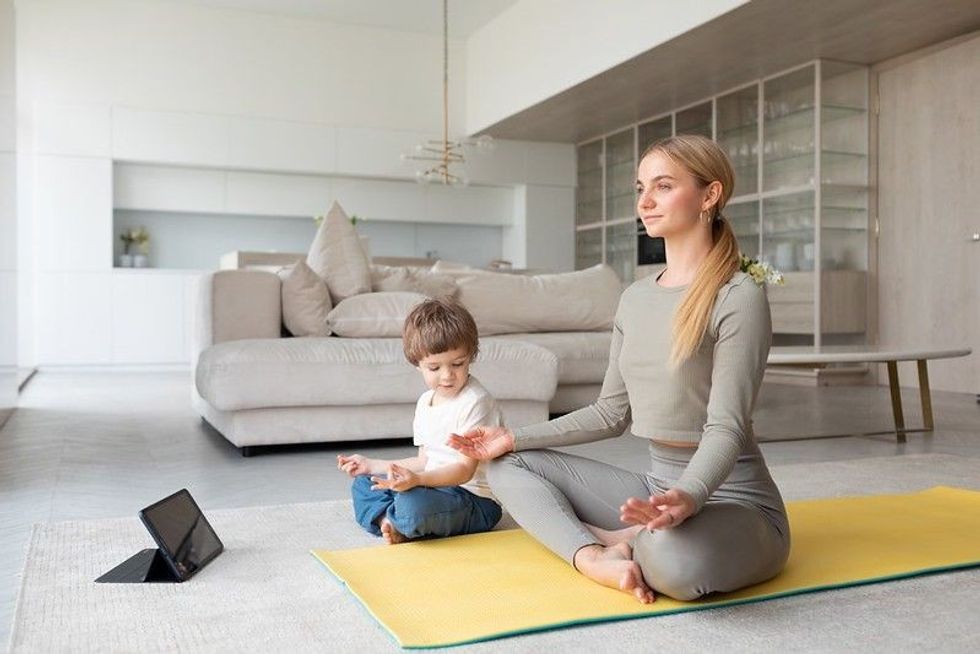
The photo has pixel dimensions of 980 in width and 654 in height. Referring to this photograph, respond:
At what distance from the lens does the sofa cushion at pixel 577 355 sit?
13.8ft

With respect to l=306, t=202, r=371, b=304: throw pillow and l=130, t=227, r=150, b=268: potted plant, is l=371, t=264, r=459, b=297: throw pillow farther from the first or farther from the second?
l=130, t=227, r=150, b=268: potted plant

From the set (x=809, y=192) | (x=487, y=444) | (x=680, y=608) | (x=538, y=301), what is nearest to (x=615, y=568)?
(x=680, y=608)

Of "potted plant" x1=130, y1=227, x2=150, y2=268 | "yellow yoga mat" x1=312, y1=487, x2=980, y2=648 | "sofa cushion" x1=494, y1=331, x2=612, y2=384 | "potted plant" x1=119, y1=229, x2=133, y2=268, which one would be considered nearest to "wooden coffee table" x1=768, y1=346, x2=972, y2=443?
"sofa cushion" x1=494, y1=331, x2=612, y2=384

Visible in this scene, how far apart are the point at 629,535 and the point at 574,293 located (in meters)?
2.81

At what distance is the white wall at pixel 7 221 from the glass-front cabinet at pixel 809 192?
501cm

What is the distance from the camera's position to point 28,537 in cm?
224

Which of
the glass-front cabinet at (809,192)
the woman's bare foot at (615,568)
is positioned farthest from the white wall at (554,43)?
the woman's bare foot at (615,568)

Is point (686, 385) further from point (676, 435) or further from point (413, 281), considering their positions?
point (413, 281)

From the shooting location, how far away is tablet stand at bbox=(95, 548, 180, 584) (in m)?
1.82

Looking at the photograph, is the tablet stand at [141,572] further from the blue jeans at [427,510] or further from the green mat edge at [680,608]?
the blue jeans at [427,510]

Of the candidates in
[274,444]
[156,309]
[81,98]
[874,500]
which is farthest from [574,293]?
[81,98]

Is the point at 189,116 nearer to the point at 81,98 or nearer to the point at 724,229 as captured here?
the point at 81,98

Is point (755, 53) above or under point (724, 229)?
above

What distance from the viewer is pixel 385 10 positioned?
27.9 ft
